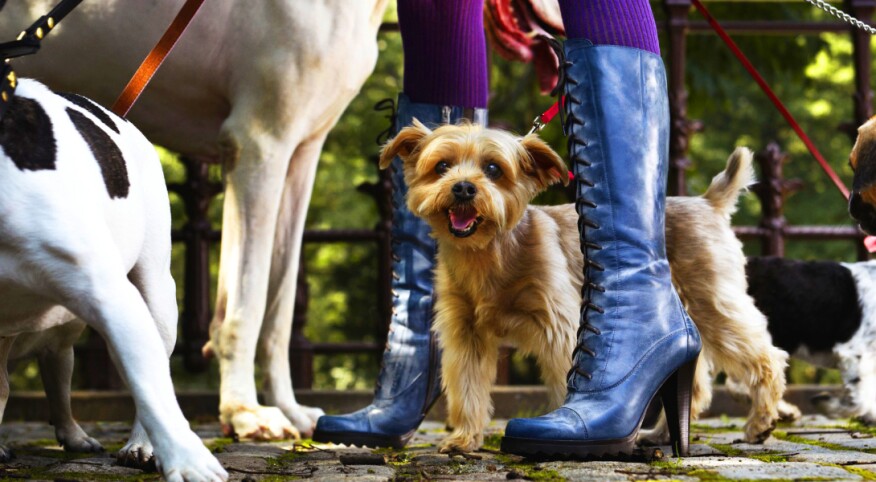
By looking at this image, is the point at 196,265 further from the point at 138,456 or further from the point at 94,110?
the point at 94,110

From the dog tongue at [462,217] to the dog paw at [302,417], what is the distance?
4.04 ft

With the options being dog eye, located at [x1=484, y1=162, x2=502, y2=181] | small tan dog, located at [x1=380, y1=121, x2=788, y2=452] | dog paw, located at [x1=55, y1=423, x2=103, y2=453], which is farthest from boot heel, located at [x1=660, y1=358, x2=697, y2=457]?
dog paw, located at [x1=55, y1=423, x2=103, y2=453]

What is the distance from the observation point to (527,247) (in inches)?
144

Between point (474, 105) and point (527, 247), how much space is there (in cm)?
63

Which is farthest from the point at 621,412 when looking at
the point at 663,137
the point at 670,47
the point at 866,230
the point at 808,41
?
the point at 808,41

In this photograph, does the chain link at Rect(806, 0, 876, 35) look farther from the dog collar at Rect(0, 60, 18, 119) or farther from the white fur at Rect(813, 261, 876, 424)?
the dog collar at Rect(0, 60, 18, 119)

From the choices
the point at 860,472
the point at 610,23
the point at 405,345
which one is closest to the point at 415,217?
the point at 405,345

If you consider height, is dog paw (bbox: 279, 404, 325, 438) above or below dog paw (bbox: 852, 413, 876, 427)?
below

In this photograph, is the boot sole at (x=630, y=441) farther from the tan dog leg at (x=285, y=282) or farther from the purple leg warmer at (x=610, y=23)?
the tan dog leg at (x=285, y=282)

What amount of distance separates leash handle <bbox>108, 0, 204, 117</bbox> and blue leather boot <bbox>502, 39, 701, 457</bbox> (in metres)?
1.19

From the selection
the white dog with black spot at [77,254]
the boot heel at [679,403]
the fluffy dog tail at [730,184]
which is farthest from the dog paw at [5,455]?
the fluffy dog tail at [730,184]

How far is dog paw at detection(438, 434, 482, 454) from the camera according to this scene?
3508mm

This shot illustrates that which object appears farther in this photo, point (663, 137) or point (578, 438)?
point (663, 137)

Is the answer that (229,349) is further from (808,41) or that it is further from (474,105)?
(808,41)
